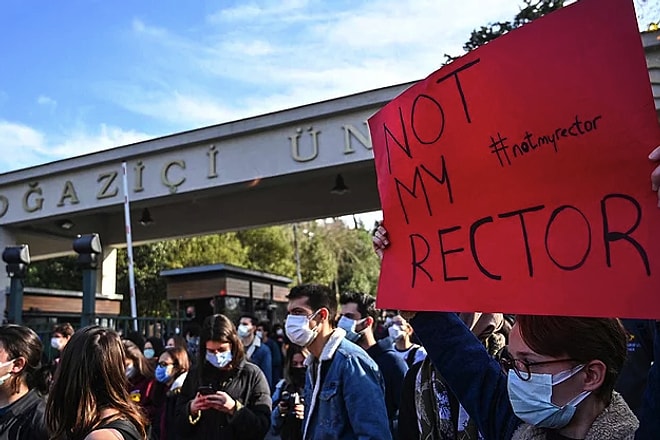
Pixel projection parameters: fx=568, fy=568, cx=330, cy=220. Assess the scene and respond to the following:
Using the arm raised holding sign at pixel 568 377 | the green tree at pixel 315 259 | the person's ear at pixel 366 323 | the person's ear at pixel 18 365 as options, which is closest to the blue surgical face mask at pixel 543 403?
the arm raised holding sign at pixel 568 377

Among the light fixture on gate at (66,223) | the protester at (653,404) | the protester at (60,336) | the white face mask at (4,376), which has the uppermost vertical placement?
the light fixture on gate at (66,223)

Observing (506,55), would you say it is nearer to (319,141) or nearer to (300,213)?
(319,141)

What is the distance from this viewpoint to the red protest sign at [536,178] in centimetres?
133

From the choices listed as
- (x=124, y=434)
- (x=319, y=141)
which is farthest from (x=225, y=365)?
(x=319, y=141)

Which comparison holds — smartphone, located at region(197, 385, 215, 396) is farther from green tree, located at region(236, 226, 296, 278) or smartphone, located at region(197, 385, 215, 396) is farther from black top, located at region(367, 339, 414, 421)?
green tree, located at region(236, 226, 296, 278)

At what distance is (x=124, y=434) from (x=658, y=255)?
2.03 meters

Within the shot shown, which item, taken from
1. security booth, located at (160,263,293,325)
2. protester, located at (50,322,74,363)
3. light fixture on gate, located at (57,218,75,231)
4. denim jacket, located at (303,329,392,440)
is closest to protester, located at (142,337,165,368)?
protester, located at (50,322,74,363)

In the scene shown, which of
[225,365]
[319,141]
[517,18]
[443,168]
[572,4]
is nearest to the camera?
[572,4]

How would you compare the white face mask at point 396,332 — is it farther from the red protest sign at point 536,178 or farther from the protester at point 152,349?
the red protest sign at point 536,178

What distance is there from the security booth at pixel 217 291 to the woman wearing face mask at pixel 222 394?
10302 mm

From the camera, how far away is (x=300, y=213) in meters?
13.2

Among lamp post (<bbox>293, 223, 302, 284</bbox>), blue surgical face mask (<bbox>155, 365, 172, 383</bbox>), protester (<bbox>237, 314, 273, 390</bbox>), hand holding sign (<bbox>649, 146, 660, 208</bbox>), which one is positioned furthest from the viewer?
lamp post (<bbox>293, 223, 302, 284</bbox>)

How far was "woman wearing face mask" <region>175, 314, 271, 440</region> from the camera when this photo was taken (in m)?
3.72

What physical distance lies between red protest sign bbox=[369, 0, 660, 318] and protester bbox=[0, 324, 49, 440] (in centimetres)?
219
